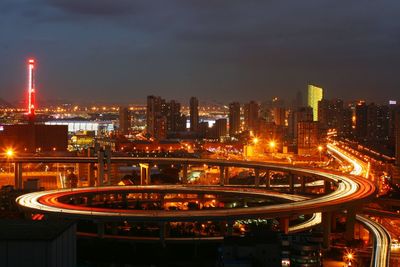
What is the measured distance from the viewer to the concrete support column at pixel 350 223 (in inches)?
631

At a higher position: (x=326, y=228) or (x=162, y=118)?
(x=162, y=118)

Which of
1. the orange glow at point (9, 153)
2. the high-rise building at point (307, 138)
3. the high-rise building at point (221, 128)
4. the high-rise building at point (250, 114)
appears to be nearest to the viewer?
the orange glow at point (9, 153)

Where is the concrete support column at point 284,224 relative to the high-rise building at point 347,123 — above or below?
below

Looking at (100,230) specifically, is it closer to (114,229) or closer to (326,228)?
(114,229)

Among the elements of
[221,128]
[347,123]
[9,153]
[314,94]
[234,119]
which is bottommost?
[9,153]

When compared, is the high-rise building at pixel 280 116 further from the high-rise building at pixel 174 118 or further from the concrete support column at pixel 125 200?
the concrete support column at pixel 125 200

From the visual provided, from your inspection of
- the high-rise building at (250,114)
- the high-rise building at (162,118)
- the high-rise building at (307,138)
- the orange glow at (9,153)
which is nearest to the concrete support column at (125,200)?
the orange glow at (9,153)

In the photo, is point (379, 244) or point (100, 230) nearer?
point (379, 244)

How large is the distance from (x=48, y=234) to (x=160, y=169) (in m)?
22.7

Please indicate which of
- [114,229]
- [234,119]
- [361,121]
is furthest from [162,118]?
[114,229]

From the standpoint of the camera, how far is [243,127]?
65812 millimetres

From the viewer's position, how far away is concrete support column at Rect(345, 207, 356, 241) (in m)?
16.0

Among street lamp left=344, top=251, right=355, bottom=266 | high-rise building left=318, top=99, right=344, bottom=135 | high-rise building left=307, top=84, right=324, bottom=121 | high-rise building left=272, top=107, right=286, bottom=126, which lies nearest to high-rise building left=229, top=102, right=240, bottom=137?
high-rise building left=272, top=107, right=286, bottom=126

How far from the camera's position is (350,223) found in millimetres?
16234
